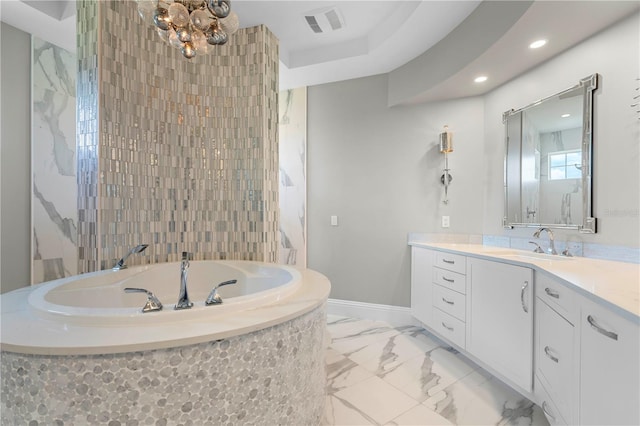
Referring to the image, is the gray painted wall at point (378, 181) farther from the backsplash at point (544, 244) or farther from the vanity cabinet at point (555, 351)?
the vanity cabinet at point (555, 351)

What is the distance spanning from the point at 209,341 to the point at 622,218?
2.30m

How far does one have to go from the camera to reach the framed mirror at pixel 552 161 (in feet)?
6.08

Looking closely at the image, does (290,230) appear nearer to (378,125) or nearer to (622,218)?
(378,125)

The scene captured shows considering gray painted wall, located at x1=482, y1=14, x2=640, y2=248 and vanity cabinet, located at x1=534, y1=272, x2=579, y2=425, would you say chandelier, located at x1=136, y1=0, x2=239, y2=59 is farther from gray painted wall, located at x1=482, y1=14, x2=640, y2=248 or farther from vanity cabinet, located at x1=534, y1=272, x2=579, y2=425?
gray painted wall, located at x1=482, y1=14, x2=640, y2=248

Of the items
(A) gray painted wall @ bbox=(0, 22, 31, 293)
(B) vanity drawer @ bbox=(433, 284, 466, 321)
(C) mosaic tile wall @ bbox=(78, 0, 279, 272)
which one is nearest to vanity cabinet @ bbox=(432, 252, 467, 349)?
(B) vanity drawer @ bbox=(433, 284, 466, 321)

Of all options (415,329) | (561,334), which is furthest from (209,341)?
(415,329)

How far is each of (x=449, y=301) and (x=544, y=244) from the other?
83 cm

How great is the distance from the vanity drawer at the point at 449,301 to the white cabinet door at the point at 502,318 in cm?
7

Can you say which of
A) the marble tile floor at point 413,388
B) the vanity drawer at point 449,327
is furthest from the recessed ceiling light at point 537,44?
the marble tile floor at point 413,388

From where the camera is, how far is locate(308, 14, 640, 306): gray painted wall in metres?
2.66

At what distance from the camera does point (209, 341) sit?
970 mm

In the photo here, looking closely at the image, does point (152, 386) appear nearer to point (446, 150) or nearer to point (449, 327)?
point (449, 327)

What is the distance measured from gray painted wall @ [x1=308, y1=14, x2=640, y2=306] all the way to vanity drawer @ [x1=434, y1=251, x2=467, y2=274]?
1.71 feet

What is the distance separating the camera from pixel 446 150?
9.11 ft
